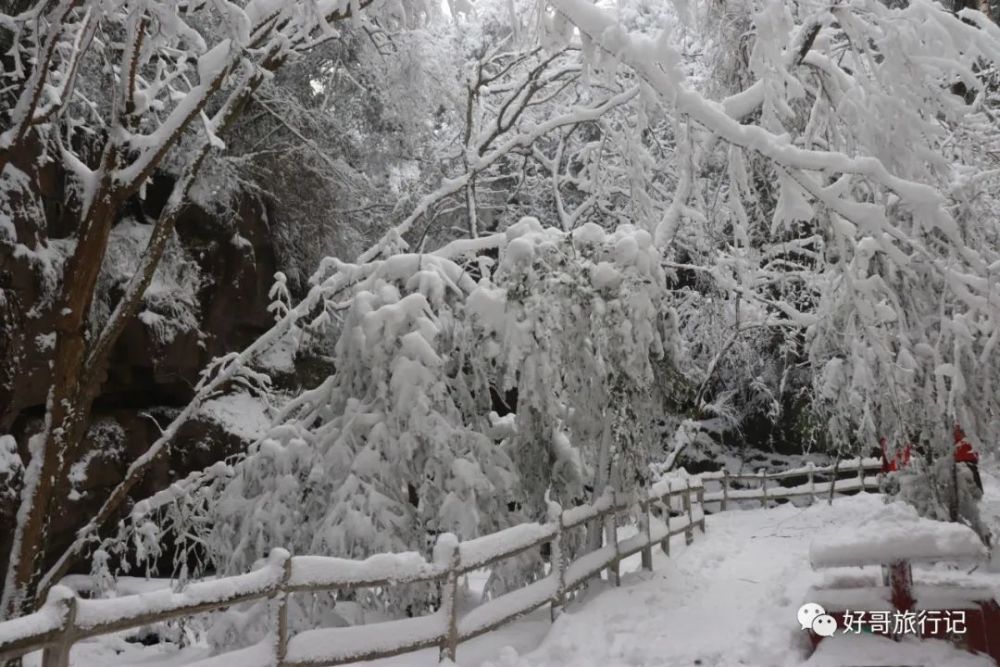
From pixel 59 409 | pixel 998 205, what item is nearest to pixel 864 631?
pixel 998 205

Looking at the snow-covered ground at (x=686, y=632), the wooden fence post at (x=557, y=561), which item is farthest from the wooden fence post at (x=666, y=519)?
the wooden fence post at (x=557, y=561)

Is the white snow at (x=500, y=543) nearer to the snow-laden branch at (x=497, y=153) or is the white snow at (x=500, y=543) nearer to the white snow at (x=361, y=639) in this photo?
the white snow at (x=361, y=639)

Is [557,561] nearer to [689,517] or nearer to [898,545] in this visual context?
[898,545]

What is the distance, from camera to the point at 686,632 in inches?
256

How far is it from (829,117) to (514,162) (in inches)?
426

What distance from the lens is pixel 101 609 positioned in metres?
3.55

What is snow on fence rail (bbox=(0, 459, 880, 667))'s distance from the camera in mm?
3408

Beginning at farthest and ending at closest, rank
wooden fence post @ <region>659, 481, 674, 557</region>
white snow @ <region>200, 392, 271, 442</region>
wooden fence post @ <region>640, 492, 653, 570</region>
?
1. white snow @ <region>200, 392, 271, 442</region>
2. wooden fence post @ <region>659, 481, 674, 557</region>
3. wooden fence post @ <region>640, 492, 653, 570</region>

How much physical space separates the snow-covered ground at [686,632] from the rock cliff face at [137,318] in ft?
9.51

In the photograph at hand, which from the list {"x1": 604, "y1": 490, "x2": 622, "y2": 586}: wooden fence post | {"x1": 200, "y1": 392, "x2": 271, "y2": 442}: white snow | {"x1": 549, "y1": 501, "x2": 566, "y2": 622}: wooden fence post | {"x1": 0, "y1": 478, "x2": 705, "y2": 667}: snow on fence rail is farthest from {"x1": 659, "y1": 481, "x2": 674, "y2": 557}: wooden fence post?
{"x1": 200, "y1": 392, "x2": 271, "y2": 442}: white snow

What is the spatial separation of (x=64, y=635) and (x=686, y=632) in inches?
192

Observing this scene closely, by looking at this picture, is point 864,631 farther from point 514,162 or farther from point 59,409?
point 514,162

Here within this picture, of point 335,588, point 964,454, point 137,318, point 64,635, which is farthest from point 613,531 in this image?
point 137,318

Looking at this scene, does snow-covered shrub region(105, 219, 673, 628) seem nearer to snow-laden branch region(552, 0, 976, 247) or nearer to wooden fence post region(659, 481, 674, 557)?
snow-laden branch region(552, 0, 976, 247)
